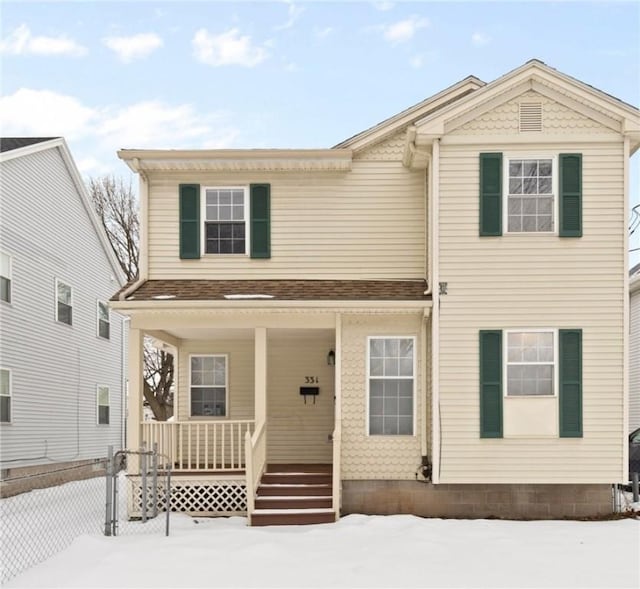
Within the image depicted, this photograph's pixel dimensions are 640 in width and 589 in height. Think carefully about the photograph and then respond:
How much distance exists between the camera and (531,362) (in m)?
11.0

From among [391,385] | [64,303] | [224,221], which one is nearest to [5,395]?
[64,303]

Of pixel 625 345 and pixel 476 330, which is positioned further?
pixel 476 330

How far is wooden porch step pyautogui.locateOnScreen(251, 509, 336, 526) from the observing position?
10508 millimetres

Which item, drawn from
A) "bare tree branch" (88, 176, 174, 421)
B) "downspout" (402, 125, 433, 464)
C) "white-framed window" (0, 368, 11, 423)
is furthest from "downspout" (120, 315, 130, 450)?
"downspout" (402, 125, 433, 464)

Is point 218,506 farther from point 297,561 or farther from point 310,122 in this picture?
point 310,122

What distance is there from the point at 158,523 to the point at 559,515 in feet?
19.6

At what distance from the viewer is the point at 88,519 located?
11.4m

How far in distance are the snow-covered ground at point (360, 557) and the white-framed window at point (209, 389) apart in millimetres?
3355

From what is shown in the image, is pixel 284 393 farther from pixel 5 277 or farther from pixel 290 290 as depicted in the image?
pixel 5 277

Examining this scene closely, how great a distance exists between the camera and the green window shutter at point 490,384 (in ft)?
35.9

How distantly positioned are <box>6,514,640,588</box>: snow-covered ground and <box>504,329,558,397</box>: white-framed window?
1.94 metres

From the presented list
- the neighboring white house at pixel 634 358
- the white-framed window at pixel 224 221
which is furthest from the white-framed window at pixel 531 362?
the neighboring white house at pixel 634 358

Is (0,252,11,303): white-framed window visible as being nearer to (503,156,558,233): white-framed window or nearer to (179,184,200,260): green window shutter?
(179,184,200,260): green window shutter

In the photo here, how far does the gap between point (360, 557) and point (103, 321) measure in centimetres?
1513
